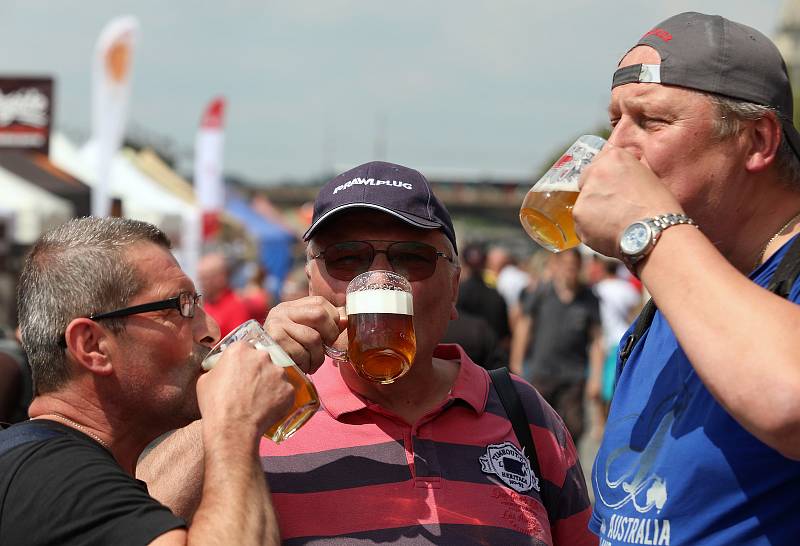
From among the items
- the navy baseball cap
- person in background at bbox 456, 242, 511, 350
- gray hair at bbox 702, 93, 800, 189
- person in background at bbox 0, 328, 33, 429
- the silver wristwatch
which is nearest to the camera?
the silver wristwatch

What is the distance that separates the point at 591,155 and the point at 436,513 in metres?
0.97

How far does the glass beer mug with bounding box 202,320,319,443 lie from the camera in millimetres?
2311

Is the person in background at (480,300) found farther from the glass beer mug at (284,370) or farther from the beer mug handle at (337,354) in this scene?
the glass beer mug at (284,370)

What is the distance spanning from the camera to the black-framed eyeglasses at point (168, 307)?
8.07 feet

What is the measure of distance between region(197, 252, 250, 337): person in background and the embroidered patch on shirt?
7369 millimetres

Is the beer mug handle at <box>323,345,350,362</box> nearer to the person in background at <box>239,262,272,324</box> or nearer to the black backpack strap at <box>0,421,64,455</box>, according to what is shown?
the black backpack strap at <box>0,421,64,455</box>

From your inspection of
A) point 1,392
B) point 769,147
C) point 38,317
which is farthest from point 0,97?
point 769,147

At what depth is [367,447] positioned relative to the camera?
2.59 m

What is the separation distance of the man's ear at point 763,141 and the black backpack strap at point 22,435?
1.65m

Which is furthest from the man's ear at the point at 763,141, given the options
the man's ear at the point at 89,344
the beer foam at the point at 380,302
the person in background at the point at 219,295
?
the person in background at the point at 219,295

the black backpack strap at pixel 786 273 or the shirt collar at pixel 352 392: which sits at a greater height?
the black backpack strap at pixel 786 273

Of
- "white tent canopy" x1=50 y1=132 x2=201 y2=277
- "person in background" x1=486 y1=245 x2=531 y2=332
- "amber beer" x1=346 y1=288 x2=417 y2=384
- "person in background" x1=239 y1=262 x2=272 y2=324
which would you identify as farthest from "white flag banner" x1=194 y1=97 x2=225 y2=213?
"amber beer" x1=346 y1=288 x2=417 y2=384

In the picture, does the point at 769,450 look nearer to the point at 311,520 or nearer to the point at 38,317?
the point at 311,520

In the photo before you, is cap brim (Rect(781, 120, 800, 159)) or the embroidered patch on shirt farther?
the embroidered patch on shirt
